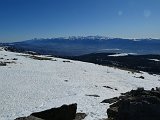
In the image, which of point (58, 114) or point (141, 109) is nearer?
point (141, 109)

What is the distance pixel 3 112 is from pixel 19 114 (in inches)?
85.4

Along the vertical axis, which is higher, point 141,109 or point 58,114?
point 141,109

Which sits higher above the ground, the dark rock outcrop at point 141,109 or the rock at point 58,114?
the dark rock outcrop at point 141,109

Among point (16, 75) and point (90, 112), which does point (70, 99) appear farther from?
point (16, 75)

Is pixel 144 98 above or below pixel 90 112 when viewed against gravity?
above

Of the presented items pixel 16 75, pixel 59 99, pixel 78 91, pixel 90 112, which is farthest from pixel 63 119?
pixel 16 75

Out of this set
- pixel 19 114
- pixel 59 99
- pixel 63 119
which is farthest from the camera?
pixel 59 99

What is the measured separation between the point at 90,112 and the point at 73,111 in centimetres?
292

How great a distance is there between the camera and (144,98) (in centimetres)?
1986

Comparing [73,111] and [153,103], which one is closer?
[153,103]

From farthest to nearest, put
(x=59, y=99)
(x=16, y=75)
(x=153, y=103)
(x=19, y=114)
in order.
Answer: (x=16, y=75), (x=59, y=99), (x=19, y=114), (x=153, y=103)

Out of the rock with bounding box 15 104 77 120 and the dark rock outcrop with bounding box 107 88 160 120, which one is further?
the rock with bounding box 15 104 77 120

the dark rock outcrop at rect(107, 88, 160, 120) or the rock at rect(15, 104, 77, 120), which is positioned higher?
the dark rock outcrop at rect(107, 88, 160, 120)

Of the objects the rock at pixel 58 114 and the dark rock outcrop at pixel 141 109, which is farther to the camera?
the rock at pixel 58 114
